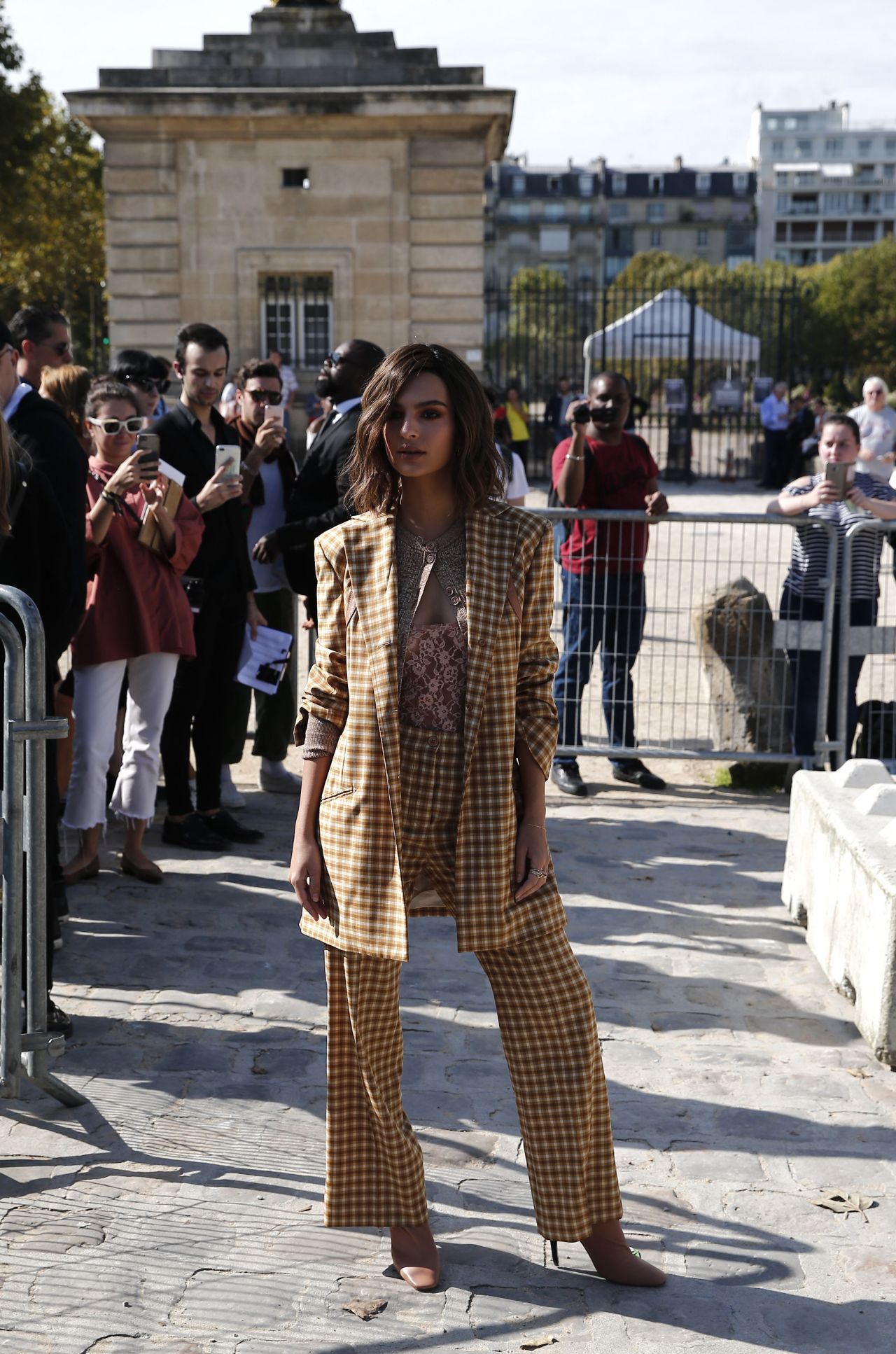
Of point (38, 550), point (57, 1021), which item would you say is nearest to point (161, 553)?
point (38, 550)

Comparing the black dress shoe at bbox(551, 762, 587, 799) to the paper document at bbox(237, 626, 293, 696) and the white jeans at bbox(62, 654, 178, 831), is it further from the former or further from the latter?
the white jeans at bbox(62, 654, 178, 831)

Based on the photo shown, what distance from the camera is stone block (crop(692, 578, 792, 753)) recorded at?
27.2 ft

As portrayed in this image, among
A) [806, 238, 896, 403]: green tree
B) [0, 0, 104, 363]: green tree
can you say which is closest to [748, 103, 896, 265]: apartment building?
[806, 238, 896, 403]: green tree

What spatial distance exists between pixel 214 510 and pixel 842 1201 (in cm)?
406

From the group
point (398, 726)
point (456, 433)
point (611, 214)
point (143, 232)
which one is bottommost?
point (398, 726)

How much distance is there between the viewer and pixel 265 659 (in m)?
7.04

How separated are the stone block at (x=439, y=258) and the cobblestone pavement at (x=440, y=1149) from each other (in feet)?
56.6

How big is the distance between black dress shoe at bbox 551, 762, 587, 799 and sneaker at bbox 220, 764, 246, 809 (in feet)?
5.47

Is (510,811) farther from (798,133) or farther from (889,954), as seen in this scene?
(798,133)

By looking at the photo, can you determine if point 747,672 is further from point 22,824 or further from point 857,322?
point 857,322

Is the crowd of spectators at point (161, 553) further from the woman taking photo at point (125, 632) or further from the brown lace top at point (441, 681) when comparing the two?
the brown lace top at point (441, 681)

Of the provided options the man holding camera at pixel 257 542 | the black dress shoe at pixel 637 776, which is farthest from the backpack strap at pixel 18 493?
the black dress shoe at pixel 637 776

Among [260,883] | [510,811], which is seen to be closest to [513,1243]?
[510,811]

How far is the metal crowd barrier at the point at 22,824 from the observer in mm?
3871
